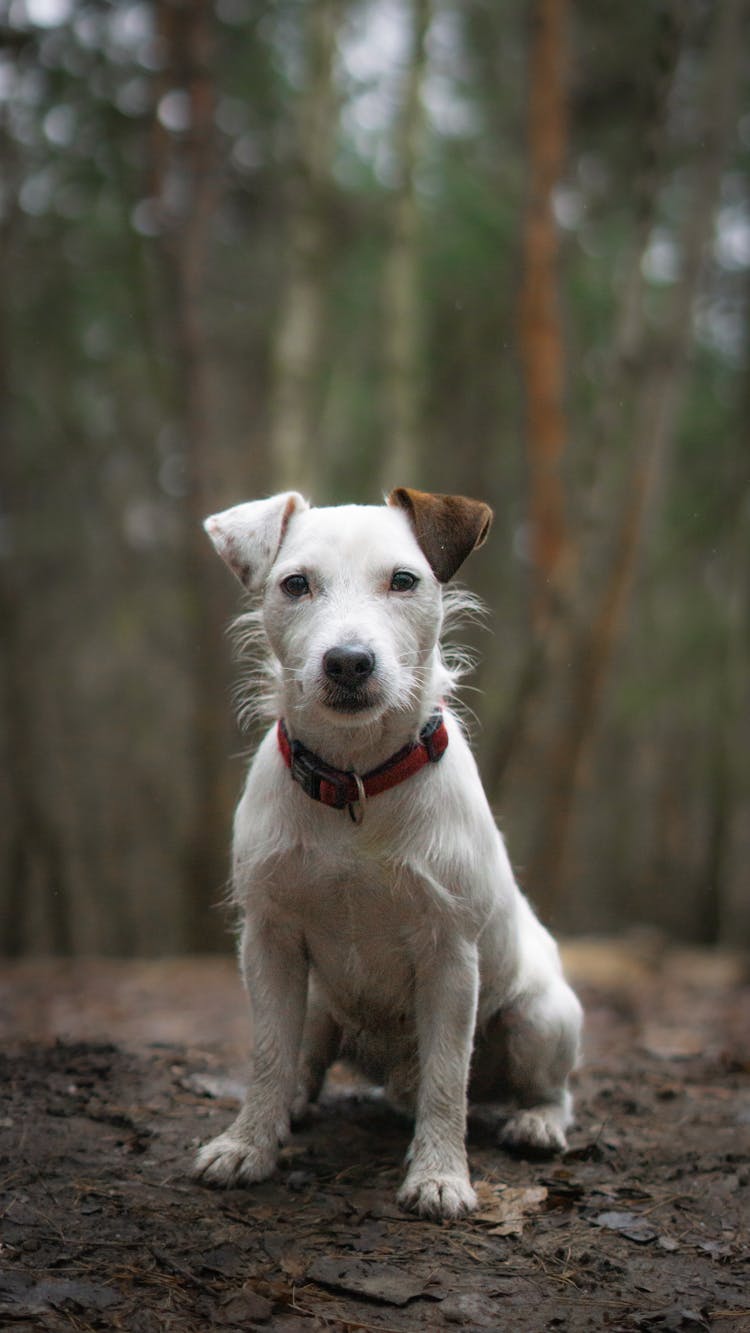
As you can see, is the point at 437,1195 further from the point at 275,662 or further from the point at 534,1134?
the point at 275,662

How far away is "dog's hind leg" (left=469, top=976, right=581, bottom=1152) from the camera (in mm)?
4402

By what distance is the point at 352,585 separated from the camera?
375 cm

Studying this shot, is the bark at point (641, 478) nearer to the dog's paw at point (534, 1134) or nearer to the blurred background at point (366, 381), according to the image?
the blurred background at point (366, 381)

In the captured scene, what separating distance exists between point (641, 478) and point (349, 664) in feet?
24.3

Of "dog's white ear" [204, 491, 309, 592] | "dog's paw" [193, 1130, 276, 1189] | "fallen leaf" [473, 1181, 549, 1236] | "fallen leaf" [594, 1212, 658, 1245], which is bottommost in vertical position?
"fallen leaf" [594, 1212, 658, 1245]

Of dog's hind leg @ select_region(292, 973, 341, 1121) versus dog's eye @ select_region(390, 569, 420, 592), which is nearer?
dog's eye @ select_region(390, 569, 420, 592)

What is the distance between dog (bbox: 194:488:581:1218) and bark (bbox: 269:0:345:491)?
6923mm

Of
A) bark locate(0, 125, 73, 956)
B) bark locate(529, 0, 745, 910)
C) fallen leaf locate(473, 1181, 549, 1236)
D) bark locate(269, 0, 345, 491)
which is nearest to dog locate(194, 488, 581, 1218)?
fallen leaf locate(473, 1181, 549, 1236)

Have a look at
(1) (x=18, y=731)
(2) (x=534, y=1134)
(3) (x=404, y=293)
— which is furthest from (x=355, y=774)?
(1) (x=18, y=731)

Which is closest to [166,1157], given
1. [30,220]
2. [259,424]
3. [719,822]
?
[719,822]

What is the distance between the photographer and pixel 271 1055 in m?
4.08

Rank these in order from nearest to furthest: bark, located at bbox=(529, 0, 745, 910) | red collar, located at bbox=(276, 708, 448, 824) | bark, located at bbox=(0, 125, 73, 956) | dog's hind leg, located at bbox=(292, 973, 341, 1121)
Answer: red collar, located at bbox=(276, 708, 448, 824)
dog's hind leg, located at bbox=(292, 973, 341, 1121)
bark, located at bbox=(529, 0, 745, 910)
bark, located at bbox=(0, 125, 73, 956)

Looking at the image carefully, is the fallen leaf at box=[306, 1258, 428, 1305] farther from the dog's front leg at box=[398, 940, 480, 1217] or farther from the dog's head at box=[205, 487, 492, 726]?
the dog's head at box=[205, 487, 492, 726]

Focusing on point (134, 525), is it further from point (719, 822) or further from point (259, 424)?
point (719, 822)
